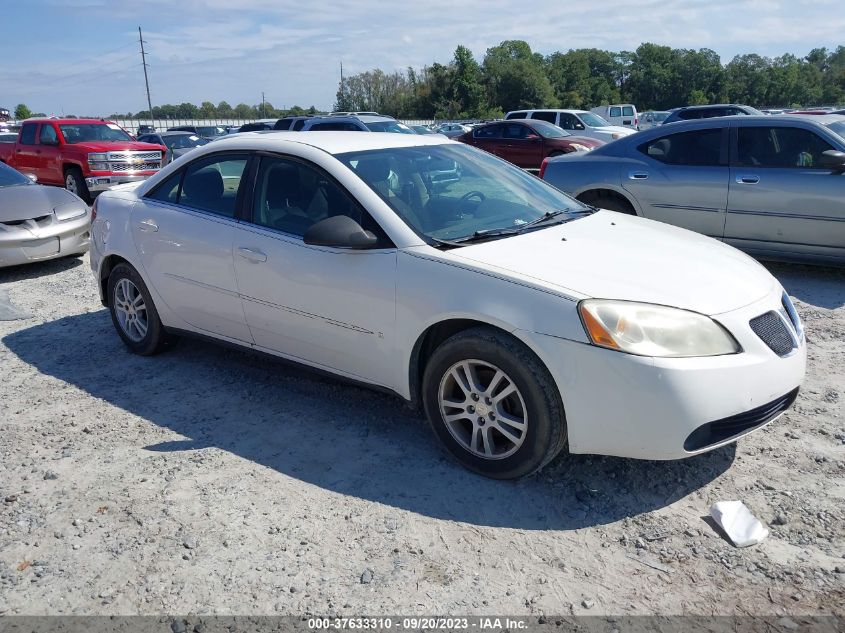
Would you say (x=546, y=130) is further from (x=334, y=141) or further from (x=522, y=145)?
(x=334, y=141)

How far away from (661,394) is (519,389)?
23.8 inches

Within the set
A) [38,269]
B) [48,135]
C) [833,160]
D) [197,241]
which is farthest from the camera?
[48,135]

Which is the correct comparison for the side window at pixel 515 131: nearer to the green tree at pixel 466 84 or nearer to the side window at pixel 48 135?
the side window at pixel 48 135

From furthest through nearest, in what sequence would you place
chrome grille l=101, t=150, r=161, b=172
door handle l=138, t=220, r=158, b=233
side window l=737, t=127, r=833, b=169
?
chrome grille l=101, t=150, r=161, b=172
side window l=737, t=127, r=833, b=169
door handle l=138, t=220, r=158, b=233

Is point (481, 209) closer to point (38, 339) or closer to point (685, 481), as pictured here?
point (685, 481)

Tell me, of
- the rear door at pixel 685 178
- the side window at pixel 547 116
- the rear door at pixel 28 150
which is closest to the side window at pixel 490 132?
the side window at pixel 547 116

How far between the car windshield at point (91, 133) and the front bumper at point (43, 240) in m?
7.45

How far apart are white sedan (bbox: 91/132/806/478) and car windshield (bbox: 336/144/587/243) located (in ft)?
0.05

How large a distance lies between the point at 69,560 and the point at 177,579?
525 mm

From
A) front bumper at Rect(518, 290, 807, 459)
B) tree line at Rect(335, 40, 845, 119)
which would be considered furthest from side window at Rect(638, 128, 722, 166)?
tree line at Rect(335, 40, 845, 119)

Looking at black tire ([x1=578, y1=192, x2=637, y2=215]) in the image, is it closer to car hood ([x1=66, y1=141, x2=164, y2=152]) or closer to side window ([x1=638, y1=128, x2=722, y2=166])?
side window ([x1=638, y1=128, x2=722, y2=166])

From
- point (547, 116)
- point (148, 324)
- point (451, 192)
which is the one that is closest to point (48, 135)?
point (148, 324)

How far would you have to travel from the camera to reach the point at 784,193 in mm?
6617

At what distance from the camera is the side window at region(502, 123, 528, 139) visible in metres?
18.7
